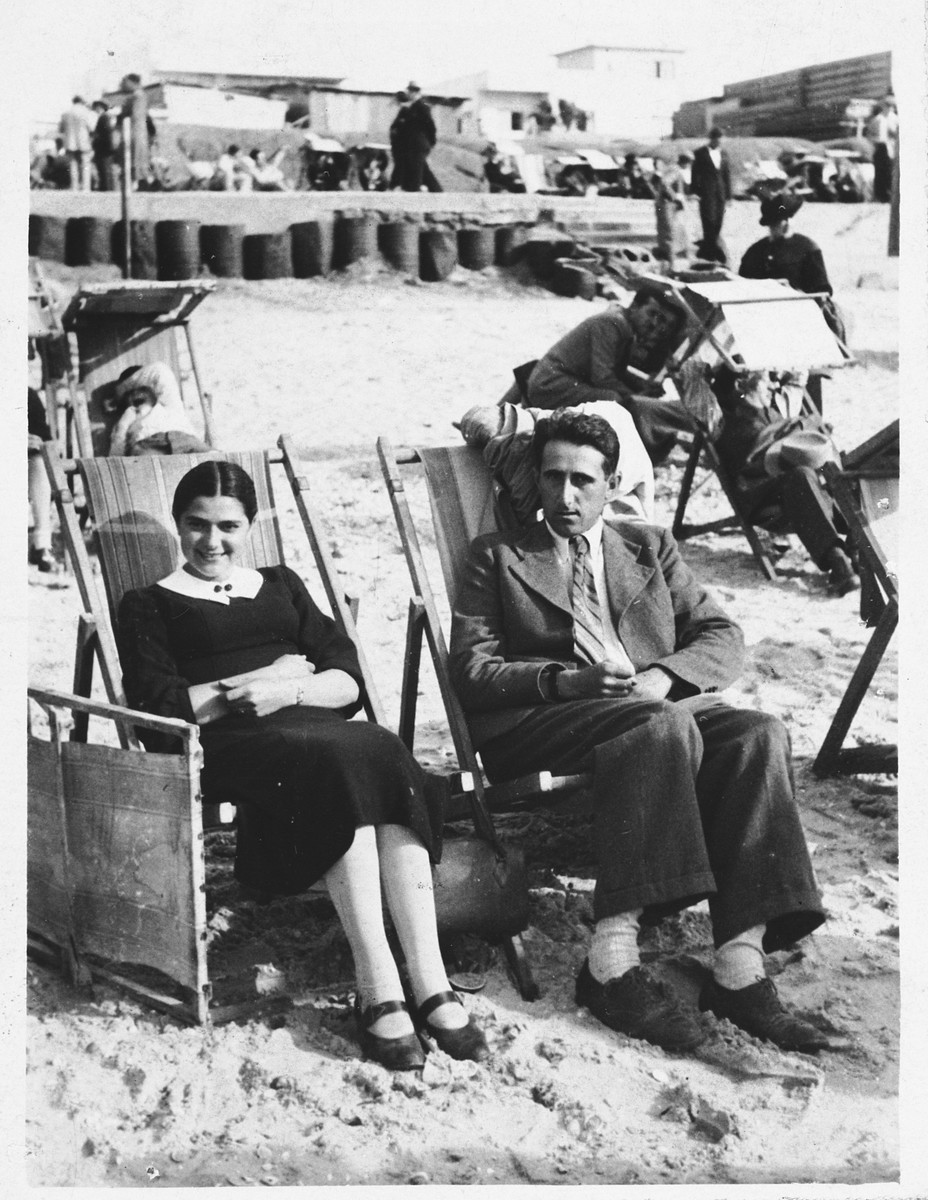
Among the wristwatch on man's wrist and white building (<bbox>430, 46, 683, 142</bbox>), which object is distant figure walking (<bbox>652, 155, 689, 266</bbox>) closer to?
white building (<bbox>430, 46, 683, 142</bbox>)

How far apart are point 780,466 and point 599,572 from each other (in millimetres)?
3340

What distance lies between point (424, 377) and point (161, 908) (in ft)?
26.4

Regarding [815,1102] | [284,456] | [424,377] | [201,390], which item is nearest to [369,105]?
[424,377]

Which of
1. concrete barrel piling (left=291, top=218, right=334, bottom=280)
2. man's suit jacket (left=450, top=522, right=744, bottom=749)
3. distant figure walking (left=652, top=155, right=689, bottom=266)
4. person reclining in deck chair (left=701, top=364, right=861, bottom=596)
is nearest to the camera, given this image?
man's suit jacket (left=450, top=522, right=744, bottom=749)

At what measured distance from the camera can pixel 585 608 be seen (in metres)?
3.95

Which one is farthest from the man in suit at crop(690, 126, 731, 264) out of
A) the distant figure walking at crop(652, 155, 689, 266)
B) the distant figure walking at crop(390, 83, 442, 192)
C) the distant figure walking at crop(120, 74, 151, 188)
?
the distant figure walking at crop(120, 74, 151, 188)

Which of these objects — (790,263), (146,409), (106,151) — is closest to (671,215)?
(106,151)

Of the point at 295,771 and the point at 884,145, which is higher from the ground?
the point at 884,145

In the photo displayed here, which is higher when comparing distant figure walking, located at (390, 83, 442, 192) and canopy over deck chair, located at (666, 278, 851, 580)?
distant figure walking, located at (390, 83, 442, 192)

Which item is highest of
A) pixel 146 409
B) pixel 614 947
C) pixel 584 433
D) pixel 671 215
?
pixel 671 215

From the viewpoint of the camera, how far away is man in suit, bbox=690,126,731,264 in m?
15.6

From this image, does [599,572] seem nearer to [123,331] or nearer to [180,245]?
[123,331]

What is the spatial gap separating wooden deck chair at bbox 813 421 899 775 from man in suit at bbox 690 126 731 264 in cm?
1098

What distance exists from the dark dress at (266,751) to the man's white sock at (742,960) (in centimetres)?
75
